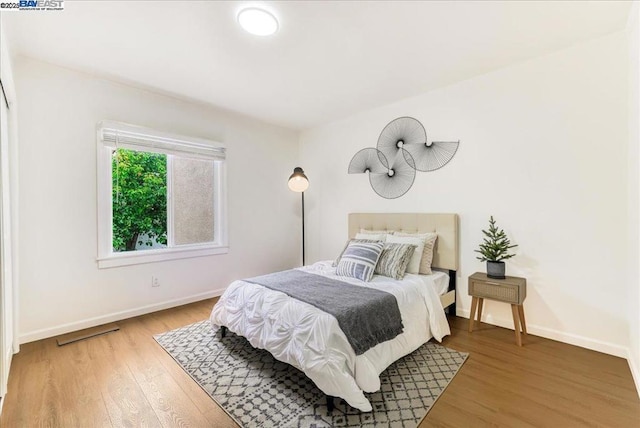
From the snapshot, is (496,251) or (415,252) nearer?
(496,251)

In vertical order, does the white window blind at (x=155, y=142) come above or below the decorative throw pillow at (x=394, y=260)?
above

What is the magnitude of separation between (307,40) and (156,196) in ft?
8.06

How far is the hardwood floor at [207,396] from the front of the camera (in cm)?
158

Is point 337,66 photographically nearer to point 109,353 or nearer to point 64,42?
point 64,42

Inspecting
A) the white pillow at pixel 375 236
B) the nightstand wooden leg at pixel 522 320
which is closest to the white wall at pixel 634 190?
the nightstand wooden leg at pixel 522 320

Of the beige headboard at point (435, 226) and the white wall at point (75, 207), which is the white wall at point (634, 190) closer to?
the beige headboard at point (435, 226)

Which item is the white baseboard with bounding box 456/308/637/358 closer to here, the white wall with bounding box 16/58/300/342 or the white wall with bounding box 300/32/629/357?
the white wall with bounding box 300/32/629/357

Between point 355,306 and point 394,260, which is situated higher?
point 394,260

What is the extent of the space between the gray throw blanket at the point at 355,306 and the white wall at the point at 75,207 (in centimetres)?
158

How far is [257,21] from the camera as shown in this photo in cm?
199

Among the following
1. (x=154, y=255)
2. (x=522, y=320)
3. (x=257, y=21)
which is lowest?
(x=522, y=320)

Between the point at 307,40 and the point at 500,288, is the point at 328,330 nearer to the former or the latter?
the point at 500,288

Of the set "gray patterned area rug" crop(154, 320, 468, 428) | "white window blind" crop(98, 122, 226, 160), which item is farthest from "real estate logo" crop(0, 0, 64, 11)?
"gray patterned area rug" crop(154, 320, 468, 428)

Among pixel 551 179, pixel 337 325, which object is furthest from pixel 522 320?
pixel 337 325
